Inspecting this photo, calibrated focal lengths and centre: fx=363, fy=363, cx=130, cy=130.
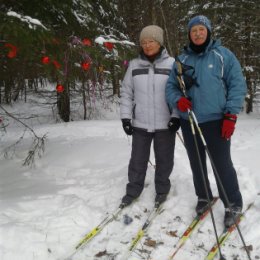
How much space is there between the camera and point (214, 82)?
12.5ft

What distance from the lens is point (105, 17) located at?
7.05 meters

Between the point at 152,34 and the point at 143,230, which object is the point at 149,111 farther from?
the point at 143,230

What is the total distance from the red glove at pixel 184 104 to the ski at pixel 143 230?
142cm

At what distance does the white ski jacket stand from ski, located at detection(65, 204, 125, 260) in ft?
3.71

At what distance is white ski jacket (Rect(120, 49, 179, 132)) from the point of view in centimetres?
444

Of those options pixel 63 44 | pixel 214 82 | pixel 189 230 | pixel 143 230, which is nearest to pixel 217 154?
pixel 214 82

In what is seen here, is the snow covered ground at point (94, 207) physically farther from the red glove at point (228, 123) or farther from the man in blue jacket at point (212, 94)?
the red glove at point (228, 123)

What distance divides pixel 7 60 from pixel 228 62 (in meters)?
3.55

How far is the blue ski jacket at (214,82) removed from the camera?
3754 mm

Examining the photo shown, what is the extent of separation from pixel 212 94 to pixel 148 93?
0.91m

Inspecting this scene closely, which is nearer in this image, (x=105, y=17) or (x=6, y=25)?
(x=6, y=25)

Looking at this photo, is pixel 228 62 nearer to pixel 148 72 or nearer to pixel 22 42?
pixel 148 72

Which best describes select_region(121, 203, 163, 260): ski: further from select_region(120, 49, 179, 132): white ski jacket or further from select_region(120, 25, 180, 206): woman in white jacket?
select_region(120, 49, 179, 132): white ski jacket

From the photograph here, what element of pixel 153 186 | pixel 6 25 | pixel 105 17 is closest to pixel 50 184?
pixel 153 186
